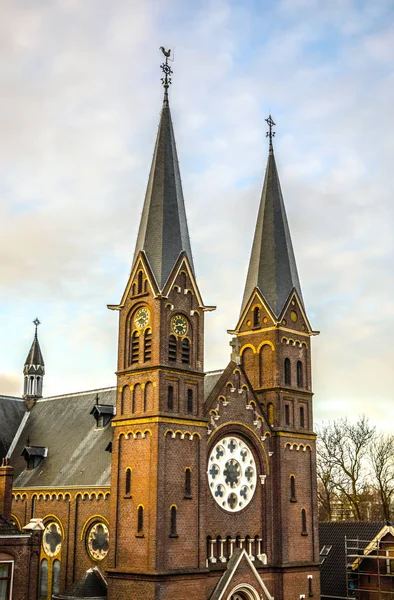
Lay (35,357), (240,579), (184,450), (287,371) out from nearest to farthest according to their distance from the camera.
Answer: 1. (184,450)
2. (240,579)
3. (287,371)
4. (35,357)

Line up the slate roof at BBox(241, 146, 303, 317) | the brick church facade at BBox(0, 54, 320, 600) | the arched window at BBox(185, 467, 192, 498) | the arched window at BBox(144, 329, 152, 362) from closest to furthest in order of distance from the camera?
the brick church facade at BBox(0, 54, 320, 600) < the arched window at BBox(185, 467, 192, 498) < the arched window at BBox(144, 329, 152, 362) < the slate roof at BBox(241, 146, 303, 317)

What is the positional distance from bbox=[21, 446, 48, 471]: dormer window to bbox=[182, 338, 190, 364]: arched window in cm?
1675

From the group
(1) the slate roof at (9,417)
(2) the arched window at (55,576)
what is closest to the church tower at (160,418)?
(2) the arched window at (55,576)

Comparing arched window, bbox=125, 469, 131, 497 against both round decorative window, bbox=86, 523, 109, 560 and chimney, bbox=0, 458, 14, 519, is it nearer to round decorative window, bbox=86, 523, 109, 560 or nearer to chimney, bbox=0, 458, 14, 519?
round decorative window, bbox=86, 523, 109, 560

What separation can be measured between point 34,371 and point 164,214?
28.7 metres

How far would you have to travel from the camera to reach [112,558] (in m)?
43.9

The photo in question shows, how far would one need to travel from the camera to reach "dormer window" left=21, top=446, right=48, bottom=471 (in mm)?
56844

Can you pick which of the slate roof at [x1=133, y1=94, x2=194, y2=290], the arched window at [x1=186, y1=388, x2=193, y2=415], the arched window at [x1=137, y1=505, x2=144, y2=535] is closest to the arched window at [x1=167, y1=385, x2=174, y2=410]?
the arched window at [x1=186, y1=388, x2=193, y2=415]

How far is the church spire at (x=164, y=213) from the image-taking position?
47.5 m

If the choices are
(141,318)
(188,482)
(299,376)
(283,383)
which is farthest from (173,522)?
(299,376)

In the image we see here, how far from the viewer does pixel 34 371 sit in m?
71.2

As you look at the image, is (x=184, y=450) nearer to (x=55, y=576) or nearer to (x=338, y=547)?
(x=55, y=576)

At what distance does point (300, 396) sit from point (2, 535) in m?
21.5

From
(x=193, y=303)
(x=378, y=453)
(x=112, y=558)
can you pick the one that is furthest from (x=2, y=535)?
(x=378, y=453)
